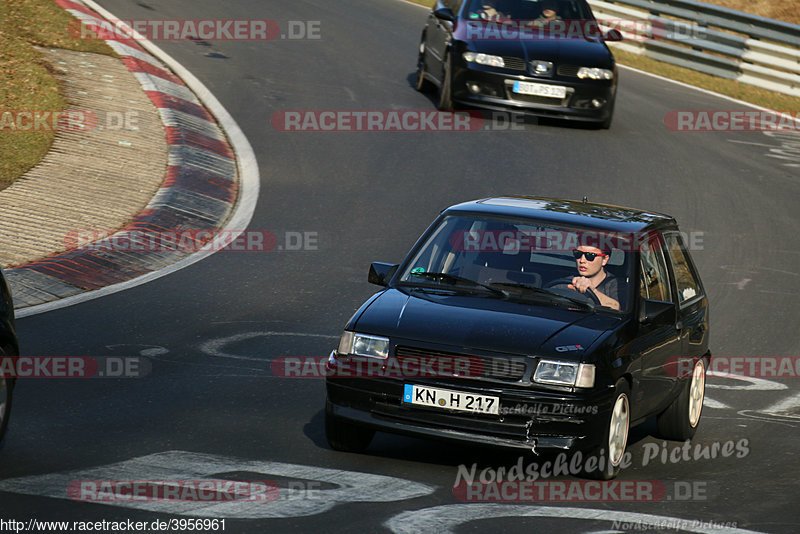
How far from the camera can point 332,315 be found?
11.6 metres

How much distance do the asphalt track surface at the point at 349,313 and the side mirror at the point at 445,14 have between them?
58.4 inches

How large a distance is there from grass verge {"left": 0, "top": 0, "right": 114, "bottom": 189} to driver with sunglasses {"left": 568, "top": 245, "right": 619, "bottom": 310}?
26.2 ft

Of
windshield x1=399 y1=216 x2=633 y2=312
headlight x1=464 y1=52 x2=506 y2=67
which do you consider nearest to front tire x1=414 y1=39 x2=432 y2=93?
headlight x1=464 y1=52 x2=506 y2=67

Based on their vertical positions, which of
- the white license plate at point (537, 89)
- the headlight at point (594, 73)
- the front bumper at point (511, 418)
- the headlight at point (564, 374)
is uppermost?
the headlight at point (594, 73)

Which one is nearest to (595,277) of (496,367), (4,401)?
(496,367)

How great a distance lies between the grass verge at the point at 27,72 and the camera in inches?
600

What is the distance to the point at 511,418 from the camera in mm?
7309

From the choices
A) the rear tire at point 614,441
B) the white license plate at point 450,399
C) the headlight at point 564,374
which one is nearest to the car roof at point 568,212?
the rear tire at point 614,441

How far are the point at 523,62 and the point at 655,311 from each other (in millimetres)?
11382

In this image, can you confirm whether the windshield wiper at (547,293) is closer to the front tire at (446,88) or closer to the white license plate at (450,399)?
the white license plate at (450,399)

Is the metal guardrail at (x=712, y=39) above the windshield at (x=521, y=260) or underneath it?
above

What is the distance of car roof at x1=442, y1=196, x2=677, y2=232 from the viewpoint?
8.62m

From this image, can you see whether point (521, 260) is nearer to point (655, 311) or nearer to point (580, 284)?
point (580, 284)

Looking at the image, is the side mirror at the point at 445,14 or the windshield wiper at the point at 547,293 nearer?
the windshield wiper at the point at 547,293
